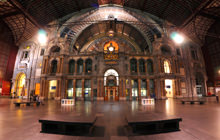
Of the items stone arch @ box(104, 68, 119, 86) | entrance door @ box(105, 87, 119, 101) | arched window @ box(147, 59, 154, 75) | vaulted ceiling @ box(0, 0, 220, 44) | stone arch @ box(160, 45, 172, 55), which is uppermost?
vaulted ceiling @ box(0, 0, 220, 44)

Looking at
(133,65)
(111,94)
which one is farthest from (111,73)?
(133,65)

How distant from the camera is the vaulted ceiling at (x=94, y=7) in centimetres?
2370

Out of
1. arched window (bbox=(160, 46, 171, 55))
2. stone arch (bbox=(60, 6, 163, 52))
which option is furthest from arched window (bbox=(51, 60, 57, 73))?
arched window (bbox=(160, 46, 171, 55))

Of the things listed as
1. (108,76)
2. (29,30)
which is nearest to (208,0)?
(108,76)

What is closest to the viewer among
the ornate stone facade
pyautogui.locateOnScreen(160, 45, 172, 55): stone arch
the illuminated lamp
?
the ornate stone facade

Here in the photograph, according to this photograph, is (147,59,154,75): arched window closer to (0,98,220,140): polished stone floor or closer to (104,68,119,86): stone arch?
(104,68,119,86): stone arch

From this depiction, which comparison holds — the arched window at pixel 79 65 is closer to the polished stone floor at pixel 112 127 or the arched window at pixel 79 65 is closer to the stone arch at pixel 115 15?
the stone arch at pixel 115 15

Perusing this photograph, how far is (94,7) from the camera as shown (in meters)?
32.5

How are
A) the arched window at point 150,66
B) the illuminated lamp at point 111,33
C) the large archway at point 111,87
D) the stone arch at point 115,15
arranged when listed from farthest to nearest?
the illuminated lamp at point 111,33
the stone arch at point 115,15
the arched window at point 150,66
the large archway at point 111,87

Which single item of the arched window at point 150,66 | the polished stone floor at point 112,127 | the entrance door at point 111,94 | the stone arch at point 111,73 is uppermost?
the arched window at point 150,66

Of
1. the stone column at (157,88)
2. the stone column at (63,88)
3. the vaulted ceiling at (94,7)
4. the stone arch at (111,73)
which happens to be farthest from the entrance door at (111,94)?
the vaulted ceiling at (94,7)

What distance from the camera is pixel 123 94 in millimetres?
26219

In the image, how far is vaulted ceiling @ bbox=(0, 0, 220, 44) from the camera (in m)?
23.7

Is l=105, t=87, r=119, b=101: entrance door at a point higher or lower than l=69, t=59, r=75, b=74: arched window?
lower
